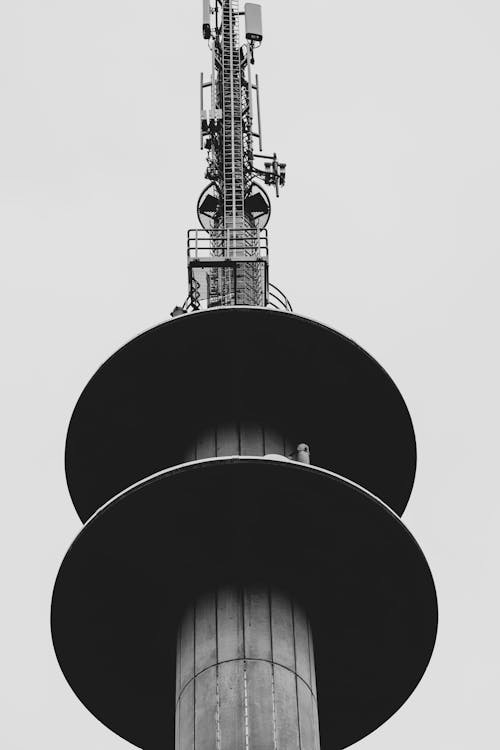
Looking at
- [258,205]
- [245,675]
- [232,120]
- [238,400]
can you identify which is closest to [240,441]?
[238,400]

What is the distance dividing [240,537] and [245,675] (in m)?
2.86

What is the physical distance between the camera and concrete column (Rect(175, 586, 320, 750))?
1984cm

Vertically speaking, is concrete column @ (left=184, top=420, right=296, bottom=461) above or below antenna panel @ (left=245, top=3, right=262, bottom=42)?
below

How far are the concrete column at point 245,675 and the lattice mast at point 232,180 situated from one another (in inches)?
297

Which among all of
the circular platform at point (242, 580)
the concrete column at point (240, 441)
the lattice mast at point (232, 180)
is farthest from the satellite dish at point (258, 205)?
the circular platform at point (242, 580)

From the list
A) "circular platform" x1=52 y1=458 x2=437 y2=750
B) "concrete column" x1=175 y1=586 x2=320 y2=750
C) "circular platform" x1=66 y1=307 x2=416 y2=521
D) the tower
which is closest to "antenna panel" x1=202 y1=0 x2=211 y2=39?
the tower

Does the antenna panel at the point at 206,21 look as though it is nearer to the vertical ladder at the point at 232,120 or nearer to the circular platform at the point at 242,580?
the vertical ladder at the point at 232,120

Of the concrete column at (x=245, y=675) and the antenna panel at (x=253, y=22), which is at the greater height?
the antenna panel at (x=253, y=22)

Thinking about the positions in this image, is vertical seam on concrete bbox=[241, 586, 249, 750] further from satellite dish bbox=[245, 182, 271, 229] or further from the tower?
satellite dish bbox=[245, 182, 271, 229]

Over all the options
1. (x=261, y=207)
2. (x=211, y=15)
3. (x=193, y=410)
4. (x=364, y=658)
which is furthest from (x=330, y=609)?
(x=211, y=15)

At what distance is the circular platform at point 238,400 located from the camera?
2470 cm

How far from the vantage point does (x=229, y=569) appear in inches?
877

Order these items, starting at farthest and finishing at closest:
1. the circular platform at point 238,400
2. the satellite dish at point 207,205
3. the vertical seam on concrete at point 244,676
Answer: the satellite dish at point 207,205
the circular platform at point 238,400
the vertical seam on concrete at point 244,676

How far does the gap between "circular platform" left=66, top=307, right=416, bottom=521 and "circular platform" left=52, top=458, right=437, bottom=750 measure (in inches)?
118
